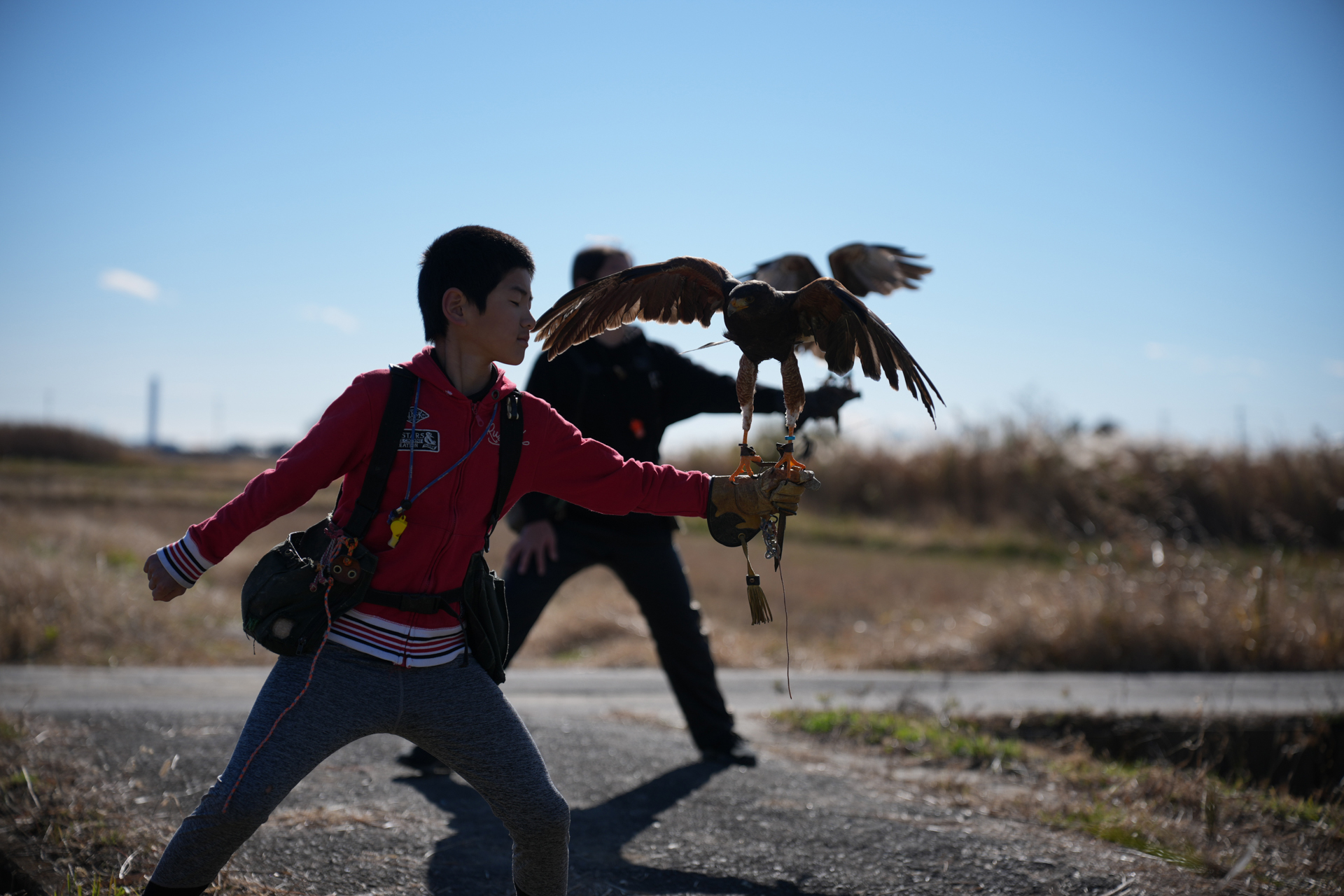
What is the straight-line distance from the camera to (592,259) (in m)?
4.70

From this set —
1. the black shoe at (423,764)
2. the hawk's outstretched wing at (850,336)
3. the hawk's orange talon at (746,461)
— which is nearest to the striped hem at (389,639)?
the hawk's orange talon at (746,461)

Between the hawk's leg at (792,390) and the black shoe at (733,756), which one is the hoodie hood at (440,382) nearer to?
the hawk's leg at (792,390)

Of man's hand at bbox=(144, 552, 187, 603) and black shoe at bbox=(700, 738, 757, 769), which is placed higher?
man's hand at bbox=(144, 552, 187, 603)

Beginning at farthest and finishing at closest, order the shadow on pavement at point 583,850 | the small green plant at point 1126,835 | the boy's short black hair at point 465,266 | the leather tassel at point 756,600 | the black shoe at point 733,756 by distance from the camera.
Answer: the black shoe at point 733,756, the small green plant at point 1126,835, the shadow on pavement at point 583,850, the leather tassel at point 756,600, the boy's short black hair at point 465,266

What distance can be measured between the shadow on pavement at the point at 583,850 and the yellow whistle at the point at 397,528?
141 centimetres

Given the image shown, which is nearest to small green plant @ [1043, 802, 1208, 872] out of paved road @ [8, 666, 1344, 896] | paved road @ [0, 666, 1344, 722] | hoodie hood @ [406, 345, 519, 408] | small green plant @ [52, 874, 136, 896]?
paved road @ [8, 666, 1344, 896]

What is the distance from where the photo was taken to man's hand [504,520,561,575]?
4516 mm

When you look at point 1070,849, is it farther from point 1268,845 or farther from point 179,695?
point 179,695

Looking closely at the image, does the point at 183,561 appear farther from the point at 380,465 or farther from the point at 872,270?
the point at 872,270

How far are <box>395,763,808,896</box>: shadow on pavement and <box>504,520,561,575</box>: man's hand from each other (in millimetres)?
1019

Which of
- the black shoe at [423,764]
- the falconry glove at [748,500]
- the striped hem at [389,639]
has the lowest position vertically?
the black shoe at [423,764]

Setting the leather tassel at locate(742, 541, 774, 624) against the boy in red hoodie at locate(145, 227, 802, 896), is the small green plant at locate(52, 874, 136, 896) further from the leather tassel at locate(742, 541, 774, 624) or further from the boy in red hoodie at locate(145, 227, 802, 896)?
the leather tassel at locate(742, 541, 774, 624)

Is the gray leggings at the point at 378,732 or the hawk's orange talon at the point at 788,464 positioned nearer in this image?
the gray leggings at the point at 378,732

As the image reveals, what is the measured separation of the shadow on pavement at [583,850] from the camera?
3.40 meters
